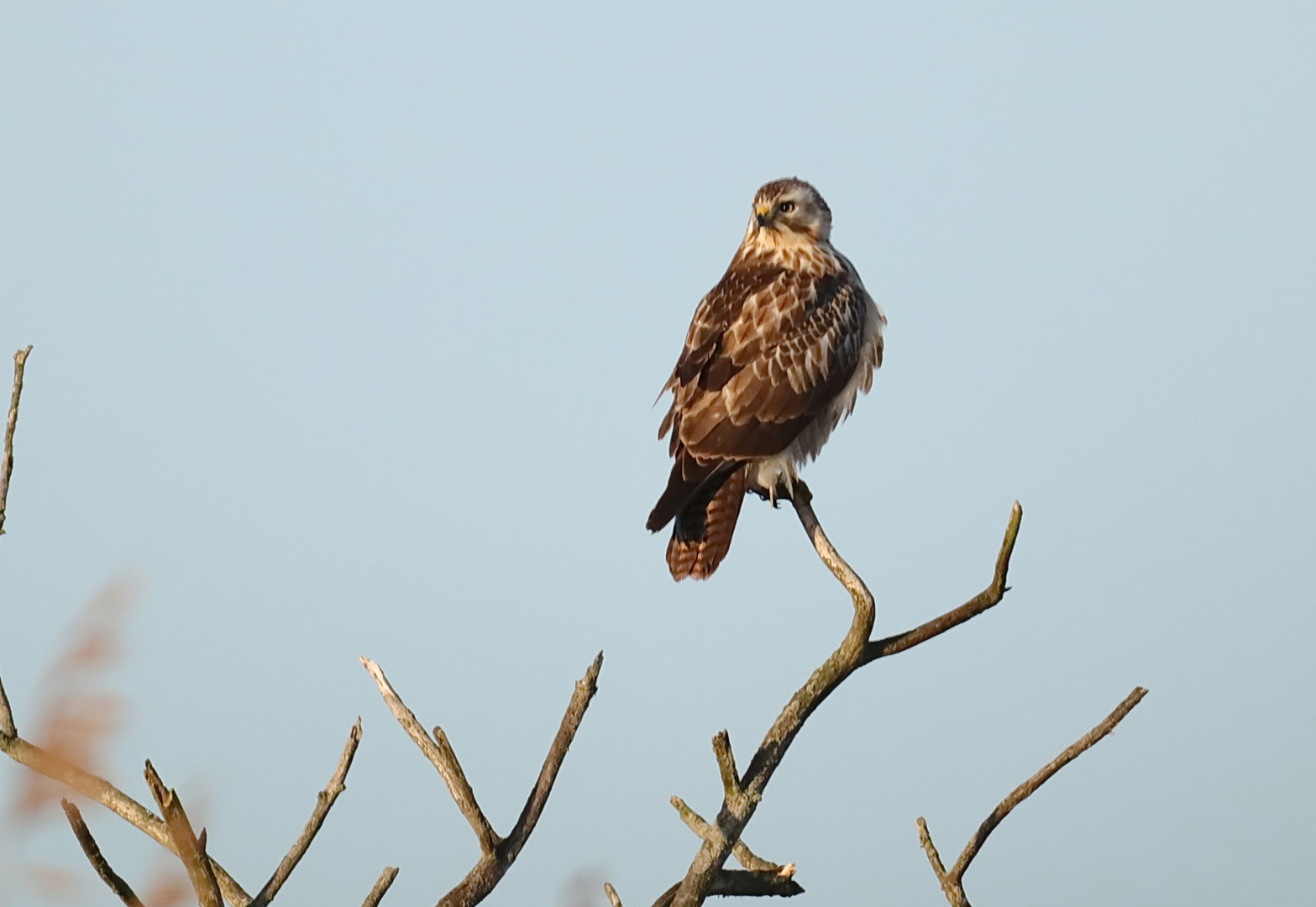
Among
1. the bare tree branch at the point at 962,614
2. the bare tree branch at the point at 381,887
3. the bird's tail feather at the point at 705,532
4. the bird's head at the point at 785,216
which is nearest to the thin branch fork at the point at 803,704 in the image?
the bare tree branch at the point at 962,614

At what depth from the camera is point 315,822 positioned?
306cm

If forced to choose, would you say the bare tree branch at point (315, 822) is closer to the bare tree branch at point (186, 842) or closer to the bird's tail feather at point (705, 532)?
the bare tree branch at point (186, 842)

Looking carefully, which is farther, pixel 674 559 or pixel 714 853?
pixel 674 559

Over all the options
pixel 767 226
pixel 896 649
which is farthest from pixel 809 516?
pixel 767 226

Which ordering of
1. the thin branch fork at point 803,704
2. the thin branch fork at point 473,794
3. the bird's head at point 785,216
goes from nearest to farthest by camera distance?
the thin branch fork at point 473,794
the thin branch fork at point 803,704
the bird's head at point 785,216

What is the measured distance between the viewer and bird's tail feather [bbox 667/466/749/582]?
6.83 metres

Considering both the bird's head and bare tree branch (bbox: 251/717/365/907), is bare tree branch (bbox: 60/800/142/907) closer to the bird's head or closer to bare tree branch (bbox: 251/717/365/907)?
bare tree branch (bbox: 251/717/365/907)

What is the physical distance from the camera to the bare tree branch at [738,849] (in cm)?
395

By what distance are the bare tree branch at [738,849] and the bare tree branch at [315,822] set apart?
1.11 metres

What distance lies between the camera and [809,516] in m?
5.44

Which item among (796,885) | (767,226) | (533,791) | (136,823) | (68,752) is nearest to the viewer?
(68,752)

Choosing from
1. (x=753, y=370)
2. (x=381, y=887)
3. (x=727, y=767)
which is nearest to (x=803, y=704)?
(x=727, y=767)

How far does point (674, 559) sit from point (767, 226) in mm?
2393

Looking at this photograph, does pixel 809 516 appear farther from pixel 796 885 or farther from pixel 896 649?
pixel 796 885
